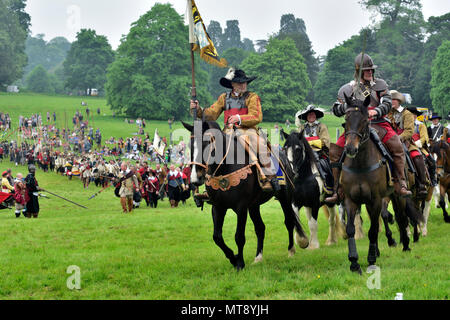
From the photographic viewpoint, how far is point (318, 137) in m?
13.8

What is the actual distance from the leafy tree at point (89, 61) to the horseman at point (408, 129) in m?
102

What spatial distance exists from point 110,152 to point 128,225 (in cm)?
3351

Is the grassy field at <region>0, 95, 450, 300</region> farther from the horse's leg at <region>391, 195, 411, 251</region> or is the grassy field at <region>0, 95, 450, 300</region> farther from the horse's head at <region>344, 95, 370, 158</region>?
the horse's head at <region>344, 95, 370, 158</region>

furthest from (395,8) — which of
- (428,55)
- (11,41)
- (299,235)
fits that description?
(299,235)

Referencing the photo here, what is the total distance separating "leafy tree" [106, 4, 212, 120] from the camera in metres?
78.9

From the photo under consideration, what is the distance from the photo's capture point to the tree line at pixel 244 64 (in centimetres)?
8032

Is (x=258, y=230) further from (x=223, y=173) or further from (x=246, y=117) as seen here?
(x=246, y=117)

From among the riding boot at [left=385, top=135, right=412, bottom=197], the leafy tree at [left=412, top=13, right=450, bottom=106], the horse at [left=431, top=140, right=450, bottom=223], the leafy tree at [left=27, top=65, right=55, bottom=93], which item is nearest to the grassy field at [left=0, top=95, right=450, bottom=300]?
the horse at [left=431, top=140, right=450, bottom=223]

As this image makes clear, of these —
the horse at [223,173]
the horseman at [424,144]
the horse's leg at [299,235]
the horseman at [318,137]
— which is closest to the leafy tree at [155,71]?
the horseman at [424,144]

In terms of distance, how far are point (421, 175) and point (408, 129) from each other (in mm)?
1206

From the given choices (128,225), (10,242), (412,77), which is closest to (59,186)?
(128,225)

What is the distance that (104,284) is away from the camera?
30.6 ft

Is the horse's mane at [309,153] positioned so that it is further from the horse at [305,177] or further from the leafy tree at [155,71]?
the leafy tree at [155,71]
